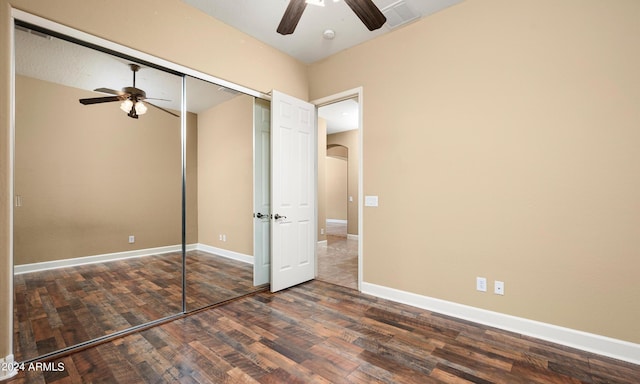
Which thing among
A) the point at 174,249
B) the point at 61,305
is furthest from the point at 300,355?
the point at 61,305

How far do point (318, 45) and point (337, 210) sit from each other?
8.46 metres

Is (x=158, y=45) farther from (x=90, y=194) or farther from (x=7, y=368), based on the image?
(x=7, y=368)

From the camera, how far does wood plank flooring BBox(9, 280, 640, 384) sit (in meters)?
1.78

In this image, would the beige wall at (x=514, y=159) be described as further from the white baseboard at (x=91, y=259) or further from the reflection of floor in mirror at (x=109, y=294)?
the white baseboard at (x=91, y=259)

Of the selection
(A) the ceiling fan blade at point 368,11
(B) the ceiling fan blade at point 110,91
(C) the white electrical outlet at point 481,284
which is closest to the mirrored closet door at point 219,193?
(B) the ceiling fan blade at point 110,91

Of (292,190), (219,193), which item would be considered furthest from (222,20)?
(292,190)

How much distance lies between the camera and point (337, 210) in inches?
451

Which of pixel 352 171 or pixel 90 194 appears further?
pixel 352 171

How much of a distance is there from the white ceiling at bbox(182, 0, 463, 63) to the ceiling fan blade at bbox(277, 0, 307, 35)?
2.69 ft

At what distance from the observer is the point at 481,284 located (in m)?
2.58

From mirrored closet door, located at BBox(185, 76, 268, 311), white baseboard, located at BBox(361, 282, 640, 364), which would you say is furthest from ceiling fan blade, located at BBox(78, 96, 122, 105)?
white baseboard, located at BBox(361, 282, 640, 364)

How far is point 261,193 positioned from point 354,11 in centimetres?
230

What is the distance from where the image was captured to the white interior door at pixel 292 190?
10.8 feet

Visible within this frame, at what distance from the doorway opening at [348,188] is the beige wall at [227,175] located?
1214 millimetres
